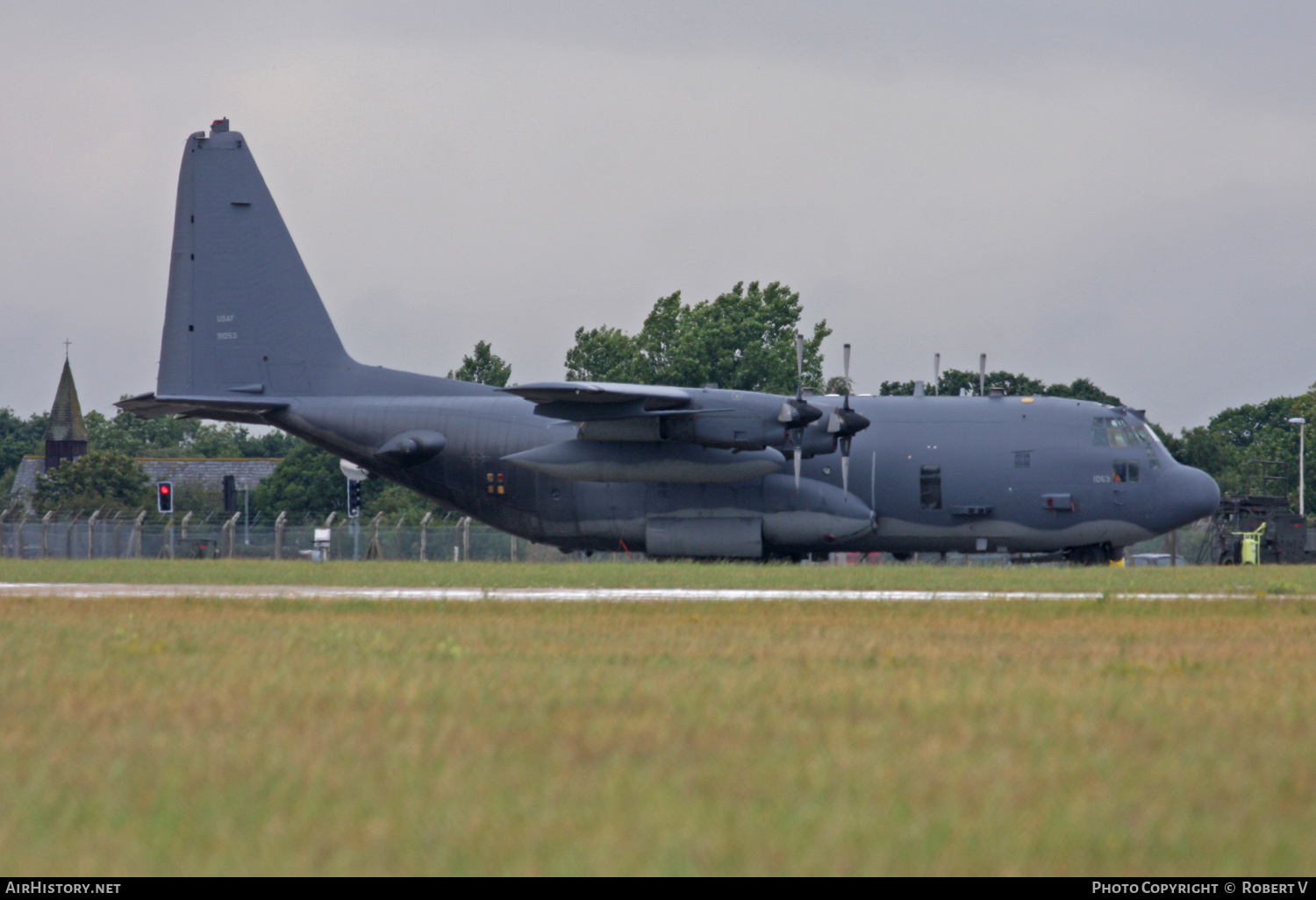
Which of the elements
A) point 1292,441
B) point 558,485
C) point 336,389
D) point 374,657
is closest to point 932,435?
point 558,485

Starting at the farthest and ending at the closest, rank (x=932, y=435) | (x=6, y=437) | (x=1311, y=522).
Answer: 1. (x=6, y=437)
2. (x=1311, y=522)
3. (x=932, y=435)

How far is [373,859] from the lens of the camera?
17.2 ft

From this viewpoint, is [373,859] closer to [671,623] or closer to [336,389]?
[671,623]

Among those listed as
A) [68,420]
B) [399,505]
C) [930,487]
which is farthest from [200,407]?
[68,420]

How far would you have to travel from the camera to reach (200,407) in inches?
1364

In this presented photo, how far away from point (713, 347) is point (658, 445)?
48.7 meters

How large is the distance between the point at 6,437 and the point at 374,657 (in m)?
154

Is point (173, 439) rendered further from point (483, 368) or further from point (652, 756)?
point (652, 756)

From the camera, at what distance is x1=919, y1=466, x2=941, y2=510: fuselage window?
32.4 metres

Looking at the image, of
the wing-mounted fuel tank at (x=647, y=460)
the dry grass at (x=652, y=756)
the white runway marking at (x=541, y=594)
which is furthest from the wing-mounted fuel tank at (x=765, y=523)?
the dry grass at (x=652, y=756)

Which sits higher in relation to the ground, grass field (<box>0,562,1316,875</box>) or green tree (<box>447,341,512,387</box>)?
green tree (<box>447,341,512,387</box>)

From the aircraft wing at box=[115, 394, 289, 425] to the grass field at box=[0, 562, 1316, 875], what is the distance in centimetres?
2094

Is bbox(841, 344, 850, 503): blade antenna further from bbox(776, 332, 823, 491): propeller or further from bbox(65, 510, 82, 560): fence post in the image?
bbox(65, 510, 82, 560): fence post

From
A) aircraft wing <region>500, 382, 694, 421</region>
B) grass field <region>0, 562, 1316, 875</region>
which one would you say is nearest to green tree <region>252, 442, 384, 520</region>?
aircraft wing <region>500, 382, 694, 421</region>
